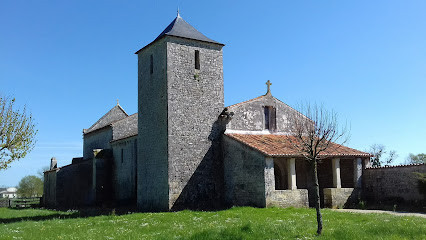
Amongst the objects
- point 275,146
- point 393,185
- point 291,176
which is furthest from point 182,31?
point 393,185

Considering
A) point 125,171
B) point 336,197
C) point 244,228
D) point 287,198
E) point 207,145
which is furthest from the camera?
point 125,171

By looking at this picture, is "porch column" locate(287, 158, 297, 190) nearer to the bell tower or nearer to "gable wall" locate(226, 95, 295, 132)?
"gable wall" locate(226, 95, 295, 132)

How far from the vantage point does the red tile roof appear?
21453 mm

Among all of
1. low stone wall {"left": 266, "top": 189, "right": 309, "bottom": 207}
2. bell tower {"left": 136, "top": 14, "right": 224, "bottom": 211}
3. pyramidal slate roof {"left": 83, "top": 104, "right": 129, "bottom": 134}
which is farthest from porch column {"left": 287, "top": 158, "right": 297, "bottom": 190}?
pyramidal slate roof {"left": 83, "top": 104, "right": 129, "bottom": 134}

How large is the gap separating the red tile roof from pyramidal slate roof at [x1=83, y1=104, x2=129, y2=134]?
61.5ft

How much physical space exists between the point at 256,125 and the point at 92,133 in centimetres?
1849

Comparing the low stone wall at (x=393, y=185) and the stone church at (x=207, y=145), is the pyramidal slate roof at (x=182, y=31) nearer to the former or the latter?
the stone church at (x=207, y=145)

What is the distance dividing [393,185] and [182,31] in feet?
50.3

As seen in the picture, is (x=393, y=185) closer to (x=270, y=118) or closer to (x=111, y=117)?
(x=270, y=118)

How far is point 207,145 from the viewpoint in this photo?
24.2 m

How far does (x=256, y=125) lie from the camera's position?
25.6m

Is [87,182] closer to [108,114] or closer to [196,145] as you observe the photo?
[108,114]

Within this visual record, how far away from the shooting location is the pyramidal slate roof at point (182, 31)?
2467cm

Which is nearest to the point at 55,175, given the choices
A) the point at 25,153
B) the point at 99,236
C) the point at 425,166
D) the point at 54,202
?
the point at 54,202
